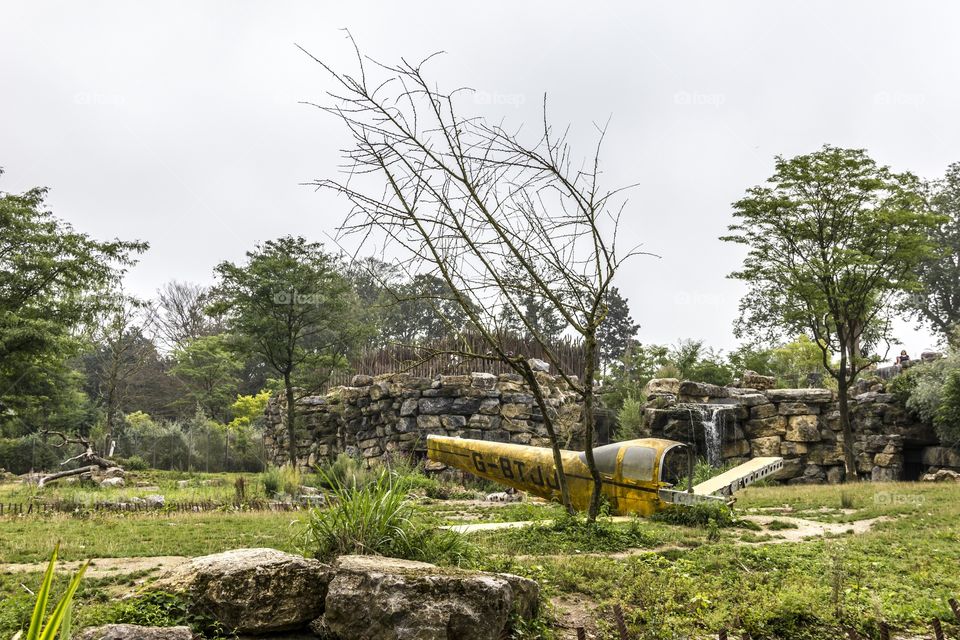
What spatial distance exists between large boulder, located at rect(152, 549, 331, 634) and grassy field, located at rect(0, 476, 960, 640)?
0.66 feet

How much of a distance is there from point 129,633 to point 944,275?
144 feet

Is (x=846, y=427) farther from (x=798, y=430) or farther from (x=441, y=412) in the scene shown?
(x=441, y=412)

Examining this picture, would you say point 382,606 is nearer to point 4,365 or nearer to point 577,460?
point 577,460

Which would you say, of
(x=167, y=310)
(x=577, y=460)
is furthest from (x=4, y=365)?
(x=167, y=310)

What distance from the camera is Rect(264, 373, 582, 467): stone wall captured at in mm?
17250

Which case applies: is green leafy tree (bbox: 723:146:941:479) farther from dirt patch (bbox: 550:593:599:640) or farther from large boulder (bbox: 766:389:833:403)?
dirt patch (bbox: 550:593:599:640)

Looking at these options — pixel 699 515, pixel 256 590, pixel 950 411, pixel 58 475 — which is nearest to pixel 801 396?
pixel 950 411

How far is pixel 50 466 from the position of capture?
23.7m

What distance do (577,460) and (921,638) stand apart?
545 centimetres

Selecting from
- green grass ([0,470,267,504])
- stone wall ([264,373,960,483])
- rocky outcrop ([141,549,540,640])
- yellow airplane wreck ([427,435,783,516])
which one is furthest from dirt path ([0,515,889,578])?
stone wall ([264,373,960,483])

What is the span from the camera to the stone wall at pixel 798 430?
16672 mm

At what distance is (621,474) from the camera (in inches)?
356

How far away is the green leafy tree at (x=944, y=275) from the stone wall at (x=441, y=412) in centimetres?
2898

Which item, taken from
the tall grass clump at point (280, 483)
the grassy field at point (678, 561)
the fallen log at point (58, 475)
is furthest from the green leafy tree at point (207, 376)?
the grassy field at point (678, 561)
